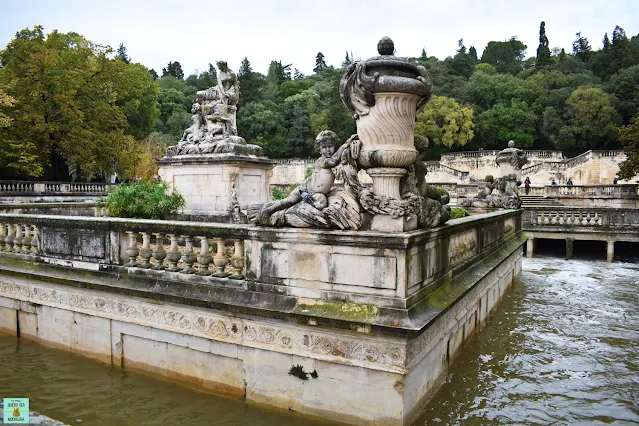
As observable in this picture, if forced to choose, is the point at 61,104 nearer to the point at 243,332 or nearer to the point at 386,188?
the point at 243,332

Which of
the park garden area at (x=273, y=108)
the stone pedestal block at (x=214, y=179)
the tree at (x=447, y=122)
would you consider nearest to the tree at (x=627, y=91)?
the park garden area at (x=273, y=108)

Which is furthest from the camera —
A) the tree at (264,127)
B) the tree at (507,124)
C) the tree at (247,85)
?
the tree at (247,85)

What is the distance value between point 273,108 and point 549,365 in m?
63.1

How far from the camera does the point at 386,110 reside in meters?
5.13

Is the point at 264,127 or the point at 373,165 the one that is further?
the point at 264,127

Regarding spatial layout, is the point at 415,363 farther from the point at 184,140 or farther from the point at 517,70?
the point at 517,70

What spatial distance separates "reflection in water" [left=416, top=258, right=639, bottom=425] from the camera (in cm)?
538

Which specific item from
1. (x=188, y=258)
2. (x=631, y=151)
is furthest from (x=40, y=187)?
(x=631, y=151)

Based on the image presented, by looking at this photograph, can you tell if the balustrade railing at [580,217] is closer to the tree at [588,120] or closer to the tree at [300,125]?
the tree at [588,120]

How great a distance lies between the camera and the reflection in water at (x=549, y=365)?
5383mm

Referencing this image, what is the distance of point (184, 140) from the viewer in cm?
1533

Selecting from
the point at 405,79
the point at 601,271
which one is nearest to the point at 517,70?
the point at 601,271

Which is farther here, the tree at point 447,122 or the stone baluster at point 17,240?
the tree at point 447,122

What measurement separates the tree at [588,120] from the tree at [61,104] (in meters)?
48.4
